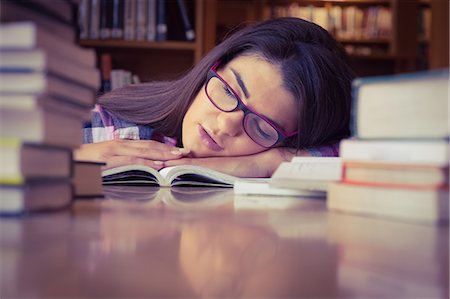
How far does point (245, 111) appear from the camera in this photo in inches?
54.1

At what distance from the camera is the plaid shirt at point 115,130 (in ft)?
5.37

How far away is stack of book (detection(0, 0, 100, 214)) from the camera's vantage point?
0.45 metres

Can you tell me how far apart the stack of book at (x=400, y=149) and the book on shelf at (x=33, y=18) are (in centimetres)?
27

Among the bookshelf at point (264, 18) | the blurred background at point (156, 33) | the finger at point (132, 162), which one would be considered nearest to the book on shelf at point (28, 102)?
the finger at point (132, 162)

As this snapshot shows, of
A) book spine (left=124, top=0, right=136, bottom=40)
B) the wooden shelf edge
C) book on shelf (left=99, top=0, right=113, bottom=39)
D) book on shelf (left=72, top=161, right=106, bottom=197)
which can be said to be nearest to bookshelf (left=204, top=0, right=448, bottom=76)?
the wooden shelf edge

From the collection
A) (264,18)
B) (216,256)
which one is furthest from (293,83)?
(264,18)

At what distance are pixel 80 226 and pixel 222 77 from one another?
104 centimetres

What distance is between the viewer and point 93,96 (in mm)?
548

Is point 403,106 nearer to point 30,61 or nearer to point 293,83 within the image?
point 30,61

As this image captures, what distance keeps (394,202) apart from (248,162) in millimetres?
875

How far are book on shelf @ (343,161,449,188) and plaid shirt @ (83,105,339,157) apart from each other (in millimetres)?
1018

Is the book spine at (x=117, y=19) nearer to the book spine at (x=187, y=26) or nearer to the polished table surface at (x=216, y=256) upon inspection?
the book spine at (x=187, y=26)

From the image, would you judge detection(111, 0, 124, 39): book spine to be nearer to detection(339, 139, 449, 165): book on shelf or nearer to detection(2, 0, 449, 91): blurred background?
detection(2, 0, 449, 91): blurred background

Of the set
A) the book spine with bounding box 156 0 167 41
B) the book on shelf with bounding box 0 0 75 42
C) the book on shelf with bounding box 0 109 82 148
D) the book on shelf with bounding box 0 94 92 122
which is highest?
the book spine with bounding box 156 0 167 41
